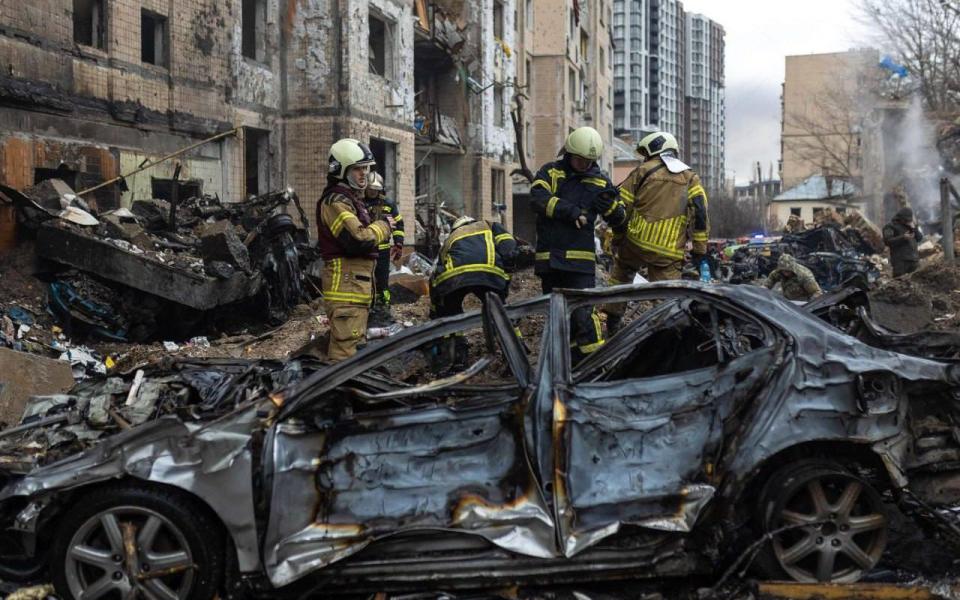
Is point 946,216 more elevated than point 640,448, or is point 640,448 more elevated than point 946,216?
point 946,216

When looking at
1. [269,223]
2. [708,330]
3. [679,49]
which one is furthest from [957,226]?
[679,49]

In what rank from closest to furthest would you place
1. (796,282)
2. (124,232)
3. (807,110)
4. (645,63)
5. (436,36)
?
(796,282) → (124,232) → (436,36) → (807,110) → (645,63)

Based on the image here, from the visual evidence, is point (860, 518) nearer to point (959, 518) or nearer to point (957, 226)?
point (959, 518)

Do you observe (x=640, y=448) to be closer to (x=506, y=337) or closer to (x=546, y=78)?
(x=506, y=337)

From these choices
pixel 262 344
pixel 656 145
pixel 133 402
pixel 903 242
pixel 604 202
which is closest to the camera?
pixel 133 402

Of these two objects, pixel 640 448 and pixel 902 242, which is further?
pixel 902 242

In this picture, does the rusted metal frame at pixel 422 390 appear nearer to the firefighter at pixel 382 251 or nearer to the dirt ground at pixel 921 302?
the dirt ground at pixel 921 302

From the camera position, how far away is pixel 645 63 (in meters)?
95.2

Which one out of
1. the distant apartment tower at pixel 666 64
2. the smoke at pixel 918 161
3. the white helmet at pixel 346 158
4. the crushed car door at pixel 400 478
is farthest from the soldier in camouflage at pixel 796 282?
the distant apartment tower at pixel 666 64

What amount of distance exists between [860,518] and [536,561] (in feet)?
4.85

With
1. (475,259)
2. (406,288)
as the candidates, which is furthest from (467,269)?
(406,288)

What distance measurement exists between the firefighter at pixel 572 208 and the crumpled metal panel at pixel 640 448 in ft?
9.22

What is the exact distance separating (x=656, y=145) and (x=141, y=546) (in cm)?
532

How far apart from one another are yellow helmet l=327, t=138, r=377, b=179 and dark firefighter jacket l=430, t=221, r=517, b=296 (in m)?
0.90
